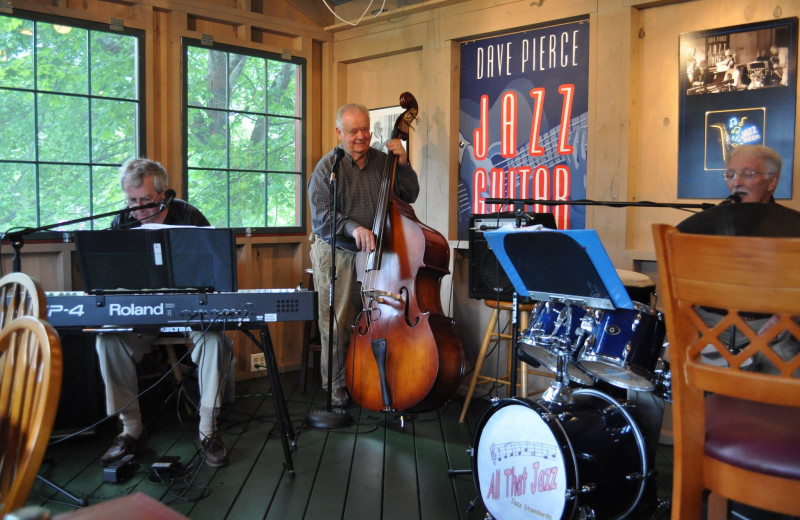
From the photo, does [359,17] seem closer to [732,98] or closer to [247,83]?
[247,83]

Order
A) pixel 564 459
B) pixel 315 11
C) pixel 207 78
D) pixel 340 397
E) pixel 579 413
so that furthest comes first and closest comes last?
pixel 315 11 → pixel 207 78 → pixel 340 397 → pixel 579 413 → pixel 564 459

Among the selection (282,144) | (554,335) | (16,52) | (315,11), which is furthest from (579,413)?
(315,11)

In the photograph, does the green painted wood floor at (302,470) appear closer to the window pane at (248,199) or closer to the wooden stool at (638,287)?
the wooden stool at (638,287)

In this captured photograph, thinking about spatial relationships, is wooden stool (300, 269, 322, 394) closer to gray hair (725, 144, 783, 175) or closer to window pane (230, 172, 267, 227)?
window pane (230, 172, 267, 227)

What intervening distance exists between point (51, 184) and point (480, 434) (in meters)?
2.89

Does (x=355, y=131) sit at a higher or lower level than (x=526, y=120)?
lower

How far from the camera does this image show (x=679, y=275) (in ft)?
4.79

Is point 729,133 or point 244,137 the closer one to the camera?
point 729,133

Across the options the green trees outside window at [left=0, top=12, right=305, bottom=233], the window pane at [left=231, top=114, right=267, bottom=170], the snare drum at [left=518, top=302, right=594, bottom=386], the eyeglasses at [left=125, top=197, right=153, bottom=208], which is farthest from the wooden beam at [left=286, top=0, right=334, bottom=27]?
the snare drum at [left=518, top=302, right=594, bottom=386]

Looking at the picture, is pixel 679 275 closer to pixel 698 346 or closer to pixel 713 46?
pixel 698 346

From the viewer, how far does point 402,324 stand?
10.8 ft

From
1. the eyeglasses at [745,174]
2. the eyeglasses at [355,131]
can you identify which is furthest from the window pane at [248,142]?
the eyeglasses at [745,174]

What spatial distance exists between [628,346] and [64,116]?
132 inches

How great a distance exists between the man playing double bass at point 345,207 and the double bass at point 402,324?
14.0 inches
